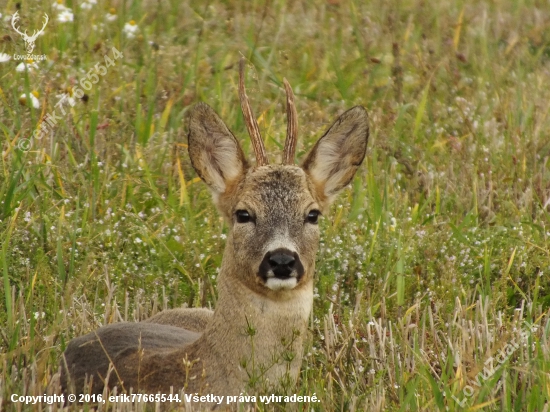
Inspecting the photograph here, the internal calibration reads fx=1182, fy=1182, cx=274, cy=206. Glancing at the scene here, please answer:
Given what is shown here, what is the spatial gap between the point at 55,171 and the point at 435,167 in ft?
8.06

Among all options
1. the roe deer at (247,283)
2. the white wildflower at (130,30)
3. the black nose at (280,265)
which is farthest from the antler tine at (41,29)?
the black nose at (280,265)

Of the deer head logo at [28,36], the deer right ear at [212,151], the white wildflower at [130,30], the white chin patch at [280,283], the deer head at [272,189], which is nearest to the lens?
the white chin patch at [280,283]

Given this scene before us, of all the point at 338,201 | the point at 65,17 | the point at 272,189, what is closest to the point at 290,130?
the point at 272,189

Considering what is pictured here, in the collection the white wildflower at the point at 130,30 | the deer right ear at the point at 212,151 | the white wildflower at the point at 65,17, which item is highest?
the white wildflower at the point at 65,17

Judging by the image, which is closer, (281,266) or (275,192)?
(281,266)

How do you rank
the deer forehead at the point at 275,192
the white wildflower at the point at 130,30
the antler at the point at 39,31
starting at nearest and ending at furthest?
the deer forehead at the point at 275,192
the antler at the point at 39,31
the white wildflower at the point at 130,30

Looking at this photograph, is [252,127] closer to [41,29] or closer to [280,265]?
[280,265]

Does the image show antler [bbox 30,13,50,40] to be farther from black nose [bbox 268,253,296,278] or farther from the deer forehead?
black nose [bbox 268,253,296,278]

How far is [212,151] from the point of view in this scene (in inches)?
209

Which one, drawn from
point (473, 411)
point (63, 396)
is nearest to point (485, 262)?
point (473, 411)

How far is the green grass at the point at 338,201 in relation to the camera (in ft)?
16.9

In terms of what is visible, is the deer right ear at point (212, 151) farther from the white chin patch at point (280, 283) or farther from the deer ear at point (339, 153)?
the white chin patch at point (280, 283)

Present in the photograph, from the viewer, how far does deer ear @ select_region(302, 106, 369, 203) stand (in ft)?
17.4

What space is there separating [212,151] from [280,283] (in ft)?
2.99
